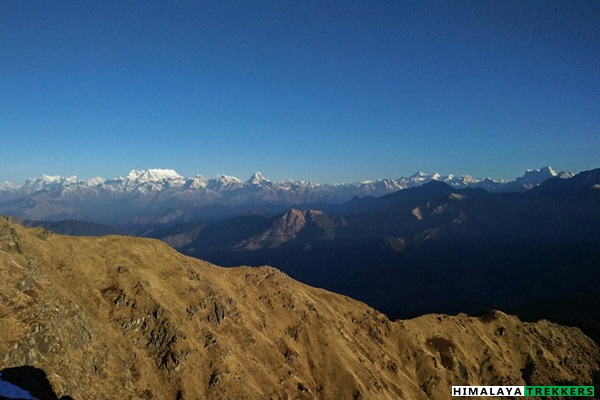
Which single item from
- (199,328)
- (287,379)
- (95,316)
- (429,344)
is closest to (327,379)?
(287,379)

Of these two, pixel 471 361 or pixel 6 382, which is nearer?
pixel 6 382

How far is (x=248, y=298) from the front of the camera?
536ft

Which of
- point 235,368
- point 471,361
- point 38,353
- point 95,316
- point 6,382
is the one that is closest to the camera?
point 6,382

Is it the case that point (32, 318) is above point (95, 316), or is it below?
above

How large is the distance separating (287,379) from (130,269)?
226ft

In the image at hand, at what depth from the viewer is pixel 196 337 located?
413ft

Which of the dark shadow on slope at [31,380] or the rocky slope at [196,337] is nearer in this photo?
the dark shadow on slope at [31,380]

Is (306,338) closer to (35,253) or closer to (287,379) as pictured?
(287,379)

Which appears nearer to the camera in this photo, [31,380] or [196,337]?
[31,380]

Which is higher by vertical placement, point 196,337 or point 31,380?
point 31,380

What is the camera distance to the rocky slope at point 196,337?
→ 88.4 meters

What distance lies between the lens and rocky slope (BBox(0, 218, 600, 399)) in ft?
290

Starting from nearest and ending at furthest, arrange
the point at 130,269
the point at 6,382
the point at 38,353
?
the point at 6,382
the point at 38,353
the point at 130,269

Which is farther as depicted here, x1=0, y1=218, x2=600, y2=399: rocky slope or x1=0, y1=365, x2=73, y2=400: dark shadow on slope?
x1=0, y1=218, x2=600, y2=399: rocky slope
